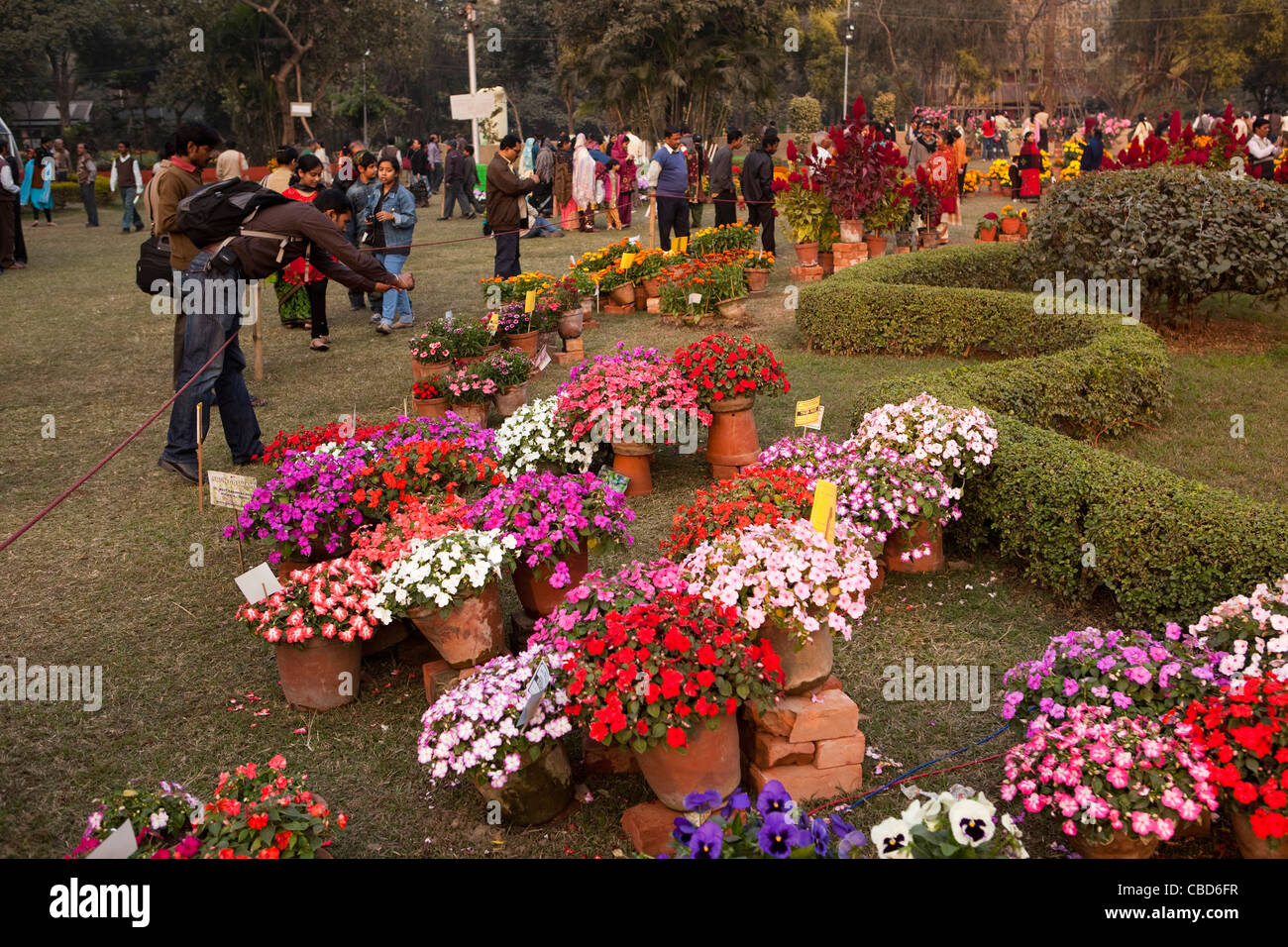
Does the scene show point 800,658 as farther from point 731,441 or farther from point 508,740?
point 731,441

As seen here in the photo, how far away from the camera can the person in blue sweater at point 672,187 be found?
13516 mm

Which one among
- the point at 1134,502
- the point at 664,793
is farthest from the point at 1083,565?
the point at 664,793

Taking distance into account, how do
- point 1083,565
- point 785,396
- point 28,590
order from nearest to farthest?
point 1083,565, point 28,590, point 785,396

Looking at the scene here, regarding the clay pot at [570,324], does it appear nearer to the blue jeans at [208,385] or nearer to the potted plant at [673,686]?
the blue jeans at [208,385]

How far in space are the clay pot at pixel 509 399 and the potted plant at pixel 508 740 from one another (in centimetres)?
445

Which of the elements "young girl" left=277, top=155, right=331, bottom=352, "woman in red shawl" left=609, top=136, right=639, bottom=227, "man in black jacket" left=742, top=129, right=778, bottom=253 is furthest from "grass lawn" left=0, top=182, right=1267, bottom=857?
"woman in red shawl" left=609, top=136, right=639, bottom=227

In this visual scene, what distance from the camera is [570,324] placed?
980 centimetres

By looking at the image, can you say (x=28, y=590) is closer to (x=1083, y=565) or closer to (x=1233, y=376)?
(x=1083, y=565)

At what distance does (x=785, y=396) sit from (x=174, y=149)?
16.0ft

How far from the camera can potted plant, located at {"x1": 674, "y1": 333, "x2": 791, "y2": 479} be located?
6207mm

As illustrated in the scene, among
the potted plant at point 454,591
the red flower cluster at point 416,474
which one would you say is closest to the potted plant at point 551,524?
the potted plant at point 454,591

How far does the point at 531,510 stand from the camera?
435cm

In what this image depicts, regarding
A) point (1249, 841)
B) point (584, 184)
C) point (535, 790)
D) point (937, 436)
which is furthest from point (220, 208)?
point (584, 184)
